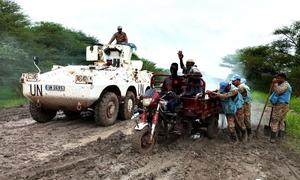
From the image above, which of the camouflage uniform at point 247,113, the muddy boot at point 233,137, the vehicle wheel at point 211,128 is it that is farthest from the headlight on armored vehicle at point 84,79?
the camouflage uniform at point 247,113

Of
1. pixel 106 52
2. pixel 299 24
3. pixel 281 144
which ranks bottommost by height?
pixel 281 144

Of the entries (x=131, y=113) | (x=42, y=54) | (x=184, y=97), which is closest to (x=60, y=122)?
(x=131, y=113)

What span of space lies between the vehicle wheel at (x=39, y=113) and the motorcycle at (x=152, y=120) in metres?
3.83

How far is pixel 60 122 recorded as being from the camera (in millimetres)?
11562

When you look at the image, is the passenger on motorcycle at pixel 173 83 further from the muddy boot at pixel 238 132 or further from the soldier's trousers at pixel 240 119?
the muddy boot at pixel 238 132

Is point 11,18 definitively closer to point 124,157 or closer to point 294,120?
point 294,120

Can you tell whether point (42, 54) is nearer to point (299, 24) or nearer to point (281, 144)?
point (299, 24)

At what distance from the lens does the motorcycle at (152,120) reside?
25.8ft

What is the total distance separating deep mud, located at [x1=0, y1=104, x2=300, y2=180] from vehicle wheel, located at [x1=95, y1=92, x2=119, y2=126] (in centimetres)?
43

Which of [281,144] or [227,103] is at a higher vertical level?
[227,103]

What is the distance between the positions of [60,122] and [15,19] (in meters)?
9.50

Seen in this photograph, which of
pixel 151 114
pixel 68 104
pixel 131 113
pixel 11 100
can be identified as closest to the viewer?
pixel 151 114

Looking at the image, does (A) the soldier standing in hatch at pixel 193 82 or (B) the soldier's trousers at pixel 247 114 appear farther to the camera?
(B) the soldier's trousers at pixel 247 114

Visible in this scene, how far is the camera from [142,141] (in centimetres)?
797
